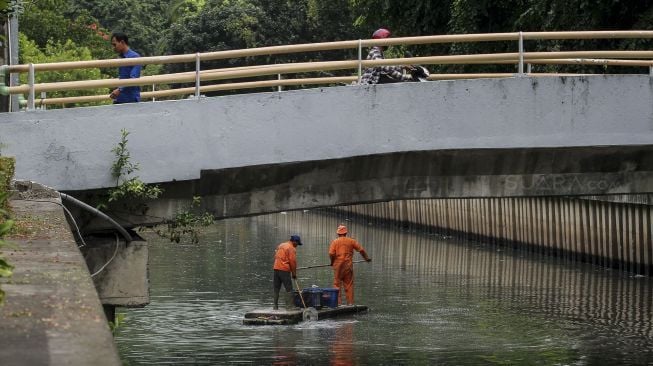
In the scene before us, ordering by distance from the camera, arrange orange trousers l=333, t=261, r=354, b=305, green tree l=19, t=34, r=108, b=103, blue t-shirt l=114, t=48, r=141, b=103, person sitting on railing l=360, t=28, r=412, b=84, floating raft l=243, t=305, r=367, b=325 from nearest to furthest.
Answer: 1. blue t-shirt l=114, t=48, r=141, b=103
2. person sitting on railing l=360, t=28, r=412, b=84
3. floating raft l=243, t=305, r=367, b=325
4. orange trousers l=333, t=261, r=354, b=305
5. green tree l=19, t=34, r=108, b=103

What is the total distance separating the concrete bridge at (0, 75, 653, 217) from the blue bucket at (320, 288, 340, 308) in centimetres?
947

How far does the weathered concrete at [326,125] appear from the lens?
1524 cm

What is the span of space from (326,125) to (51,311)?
955 centimetres

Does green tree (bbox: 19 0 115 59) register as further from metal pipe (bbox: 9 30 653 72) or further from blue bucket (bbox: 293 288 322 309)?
metal pipe (bbox: 9 30 653 72)

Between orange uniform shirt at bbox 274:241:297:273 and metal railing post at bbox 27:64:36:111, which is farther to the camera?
orange uniform shirt at bbox 274:241:297:273

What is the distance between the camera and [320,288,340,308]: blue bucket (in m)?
26.4

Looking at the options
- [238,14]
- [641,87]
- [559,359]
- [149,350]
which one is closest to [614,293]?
[559,359]

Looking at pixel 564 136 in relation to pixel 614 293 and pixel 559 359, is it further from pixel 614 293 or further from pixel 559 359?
pixel 614 293

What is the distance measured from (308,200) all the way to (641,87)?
4.36 meters

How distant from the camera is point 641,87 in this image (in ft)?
56.1

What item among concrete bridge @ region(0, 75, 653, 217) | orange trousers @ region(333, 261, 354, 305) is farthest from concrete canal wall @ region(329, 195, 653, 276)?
concrete bridge @ region(0, 75, 653, 217)

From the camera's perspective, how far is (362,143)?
1623 centimetres

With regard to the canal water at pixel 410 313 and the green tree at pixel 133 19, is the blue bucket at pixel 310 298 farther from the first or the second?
the green tree at pixel 133 19

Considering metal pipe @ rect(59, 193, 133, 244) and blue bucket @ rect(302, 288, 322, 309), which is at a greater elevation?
metal pipe @ rect(59, 193, 133, 244)
